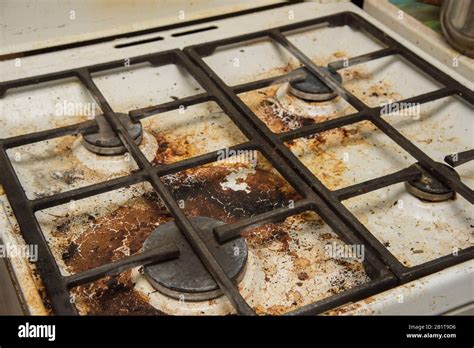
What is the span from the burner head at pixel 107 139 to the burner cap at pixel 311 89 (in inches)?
8.5

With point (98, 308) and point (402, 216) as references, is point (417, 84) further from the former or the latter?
point (98, 308)

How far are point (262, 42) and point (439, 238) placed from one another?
16.2 inches

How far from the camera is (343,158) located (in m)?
0.84

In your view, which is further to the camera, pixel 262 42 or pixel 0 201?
pixel 262 42

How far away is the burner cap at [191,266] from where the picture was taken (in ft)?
2.03

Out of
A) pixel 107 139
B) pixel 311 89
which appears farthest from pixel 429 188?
pixel 107 139

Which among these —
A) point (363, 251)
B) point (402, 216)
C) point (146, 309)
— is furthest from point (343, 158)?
point (146, 309)

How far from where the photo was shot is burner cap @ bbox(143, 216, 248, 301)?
62 cm

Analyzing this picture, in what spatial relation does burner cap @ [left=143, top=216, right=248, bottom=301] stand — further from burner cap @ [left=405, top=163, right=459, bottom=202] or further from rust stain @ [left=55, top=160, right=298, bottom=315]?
burner cap @ [left=405, top=163, right=459, bottom=202]

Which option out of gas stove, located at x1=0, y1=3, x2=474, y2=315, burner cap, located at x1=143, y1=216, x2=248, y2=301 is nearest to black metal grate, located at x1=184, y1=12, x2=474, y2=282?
gas stove, located at x1=0, y1=3, x2=474, y2=315

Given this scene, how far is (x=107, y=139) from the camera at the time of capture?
2.60 feet

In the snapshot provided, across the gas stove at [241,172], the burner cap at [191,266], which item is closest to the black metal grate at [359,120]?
the gas stove at [241,172]

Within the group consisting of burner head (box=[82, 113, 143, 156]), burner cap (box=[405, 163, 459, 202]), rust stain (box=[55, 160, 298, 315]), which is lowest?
rust stain (box=[55, 160, 298, 315])

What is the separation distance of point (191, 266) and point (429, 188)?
28 centimetres
